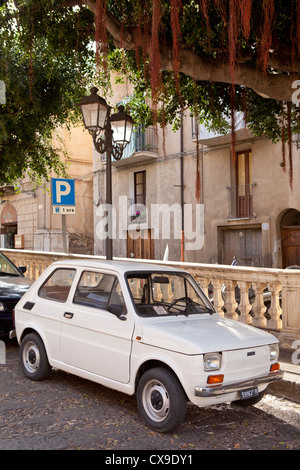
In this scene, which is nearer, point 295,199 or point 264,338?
point 264,338

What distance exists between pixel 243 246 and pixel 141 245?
5949 mm

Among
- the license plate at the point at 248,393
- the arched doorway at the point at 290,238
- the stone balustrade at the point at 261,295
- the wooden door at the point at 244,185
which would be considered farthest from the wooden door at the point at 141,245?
the license plate at the point at 248,393

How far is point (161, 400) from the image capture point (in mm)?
4102

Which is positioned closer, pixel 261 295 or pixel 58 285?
pixel 58 285

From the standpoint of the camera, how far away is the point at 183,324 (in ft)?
15.0

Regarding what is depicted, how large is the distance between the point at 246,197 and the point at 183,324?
1453 centimetres

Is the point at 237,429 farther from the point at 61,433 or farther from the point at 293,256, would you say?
the point at 293,256

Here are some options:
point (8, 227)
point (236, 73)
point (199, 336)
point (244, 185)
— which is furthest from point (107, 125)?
point (8, 227)

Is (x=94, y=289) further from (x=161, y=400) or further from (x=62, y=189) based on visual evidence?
(x=62, y=189)

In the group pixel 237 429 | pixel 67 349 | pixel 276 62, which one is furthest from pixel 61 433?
pixel 276 62

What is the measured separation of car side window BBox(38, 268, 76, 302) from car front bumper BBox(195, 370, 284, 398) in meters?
2.17

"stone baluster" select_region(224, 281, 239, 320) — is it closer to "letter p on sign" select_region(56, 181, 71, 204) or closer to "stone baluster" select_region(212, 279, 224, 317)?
"stone baluster" select_region(212, 279, 224, 317)

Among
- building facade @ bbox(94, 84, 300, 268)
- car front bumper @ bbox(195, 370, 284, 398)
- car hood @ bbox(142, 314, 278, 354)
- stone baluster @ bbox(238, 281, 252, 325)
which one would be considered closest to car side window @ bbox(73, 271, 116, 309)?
car hood @ bbox(142, 314, 278, 354)

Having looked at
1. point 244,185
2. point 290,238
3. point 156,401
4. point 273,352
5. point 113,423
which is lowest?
point 113,423
